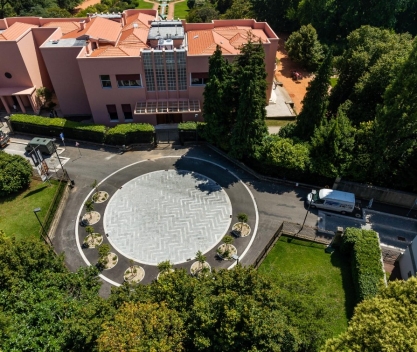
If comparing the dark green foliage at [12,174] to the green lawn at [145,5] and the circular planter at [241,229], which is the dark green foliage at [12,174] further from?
the green lawn at [145,5]

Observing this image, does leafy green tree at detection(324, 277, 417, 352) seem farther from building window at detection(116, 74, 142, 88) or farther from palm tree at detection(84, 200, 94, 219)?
building window at detection(116, 74, 142, 88)

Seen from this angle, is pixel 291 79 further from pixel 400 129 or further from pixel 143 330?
pixel 143 330

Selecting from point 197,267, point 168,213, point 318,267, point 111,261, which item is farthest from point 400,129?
point 111,261

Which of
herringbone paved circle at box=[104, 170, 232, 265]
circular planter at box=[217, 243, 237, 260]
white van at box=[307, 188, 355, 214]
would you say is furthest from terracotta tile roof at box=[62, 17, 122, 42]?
white van at box=[307, 188, 355, 214]

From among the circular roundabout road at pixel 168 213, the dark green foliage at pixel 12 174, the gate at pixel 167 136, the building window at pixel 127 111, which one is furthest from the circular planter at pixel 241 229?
the dark green foliage at pixel 12 174

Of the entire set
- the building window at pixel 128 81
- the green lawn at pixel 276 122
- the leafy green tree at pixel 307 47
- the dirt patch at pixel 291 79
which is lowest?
the green lawn at pixel 276 122

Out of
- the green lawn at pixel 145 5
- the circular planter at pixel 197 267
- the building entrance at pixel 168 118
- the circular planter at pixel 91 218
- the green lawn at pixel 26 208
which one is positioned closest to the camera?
the circular planter at pixel 197 267

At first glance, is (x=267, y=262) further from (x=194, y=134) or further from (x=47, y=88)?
(x=47, y=88)
